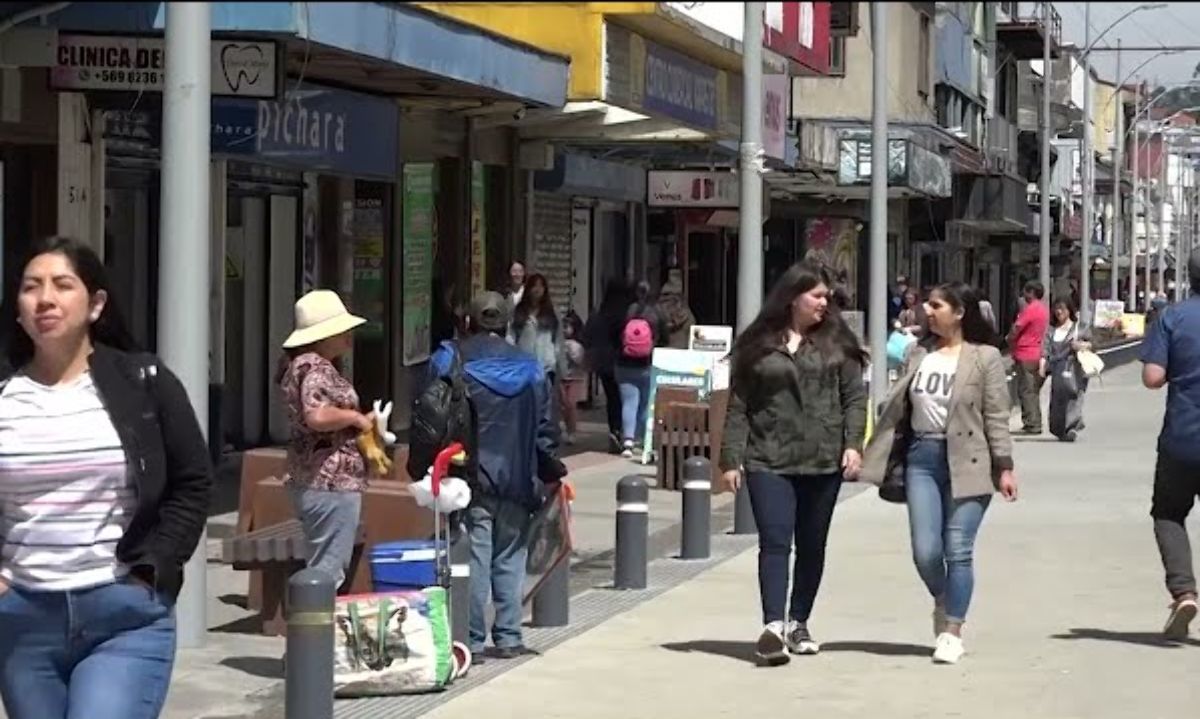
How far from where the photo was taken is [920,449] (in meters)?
10.3

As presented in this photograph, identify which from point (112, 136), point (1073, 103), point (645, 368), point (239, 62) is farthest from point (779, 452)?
point (1073, 103)

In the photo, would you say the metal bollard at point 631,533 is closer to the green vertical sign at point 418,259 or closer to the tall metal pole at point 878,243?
the green vertical sign at point 418,259

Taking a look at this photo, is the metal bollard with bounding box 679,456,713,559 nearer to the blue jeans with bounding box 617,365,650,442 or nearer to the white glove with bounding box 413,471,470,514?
the white glove with bounding box 413,471,470,514

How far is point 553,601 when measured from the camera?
11492 millimetres

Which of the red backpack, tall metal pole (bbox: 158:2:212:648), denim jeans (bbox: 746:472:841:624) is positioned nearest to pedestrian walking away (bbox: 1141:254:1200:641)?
denim jeans (bbox: 746:472:841:624)

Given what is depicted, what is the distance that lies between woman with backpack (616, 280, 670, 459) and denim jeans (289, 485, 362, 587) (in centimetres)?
1220

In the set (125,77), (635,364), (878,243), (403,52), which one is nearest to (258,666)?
(125,77)

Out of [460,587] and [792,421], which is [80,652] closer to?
[460,587]

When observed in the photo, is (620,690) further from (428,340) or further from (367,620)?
(428,340)

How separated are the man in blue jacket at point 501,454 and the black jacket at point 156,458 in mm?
4412

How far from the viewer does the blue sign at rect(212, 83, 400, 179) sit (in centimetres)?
1612

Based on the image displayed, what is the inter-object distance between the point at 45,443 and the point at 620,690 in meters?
4.81

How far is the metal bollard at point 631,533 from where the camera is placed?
1285 centimetres

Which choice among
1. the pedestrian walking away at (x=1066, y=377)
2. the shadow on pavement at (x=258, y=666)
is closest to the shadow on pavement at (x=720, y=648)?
the shadow on pavement at (x=258, y=666)
